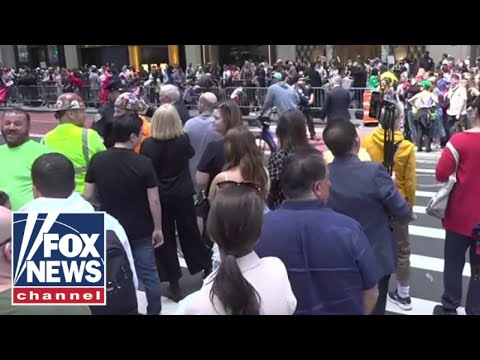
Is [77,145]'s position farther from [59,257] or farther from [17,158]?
[59,257]

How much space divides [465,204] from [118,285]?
2616 mm

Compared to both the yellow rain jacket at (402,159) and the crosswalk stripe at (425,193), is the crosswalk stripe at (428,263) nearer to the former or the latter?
the yellow rain jacket at (402,159)

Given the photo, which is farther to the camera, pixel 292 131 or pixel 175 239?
pixel 175 239

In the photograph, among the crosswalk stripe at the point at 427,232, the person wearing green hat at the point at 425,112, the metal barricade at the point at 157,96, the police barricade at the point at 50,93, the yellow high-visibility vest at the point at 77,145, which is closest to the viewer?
the yellow high-visibility vest at the point at 77,145

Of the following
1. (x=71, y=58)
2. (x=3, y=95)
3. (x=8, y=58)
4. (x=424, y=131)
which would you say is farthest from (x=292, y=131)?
(x=71, y=58)

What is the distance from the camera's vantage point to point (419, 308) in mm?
5234

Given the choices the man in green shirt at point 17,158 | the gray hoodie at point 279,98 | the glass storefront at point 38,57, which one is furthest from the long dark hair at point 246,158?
the glass storefront at point 38,57

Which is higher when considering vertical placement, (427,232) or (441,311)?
(441,311)

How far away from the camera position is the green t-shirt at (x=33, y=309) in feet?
8.13

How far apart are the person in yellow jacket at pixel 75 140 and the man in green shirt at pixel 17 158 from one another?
254 mm
